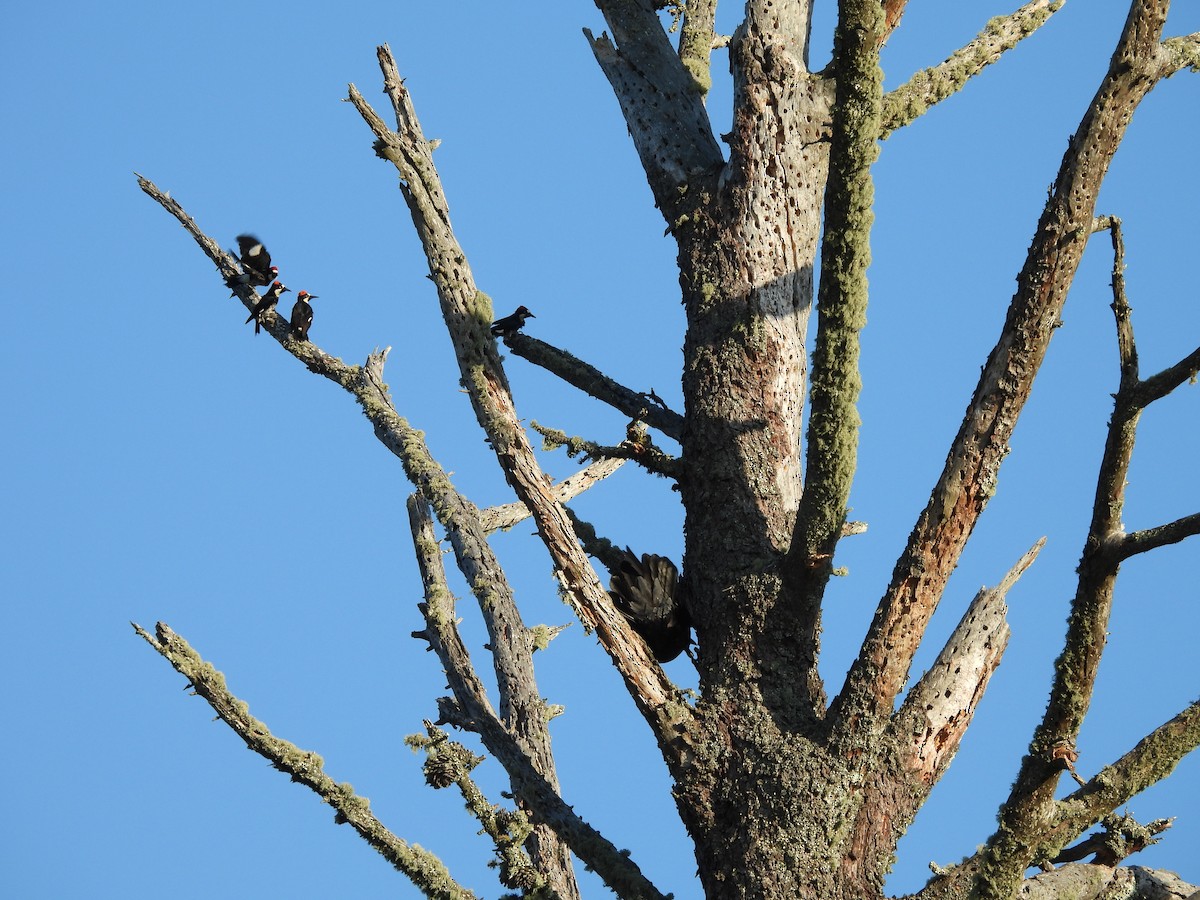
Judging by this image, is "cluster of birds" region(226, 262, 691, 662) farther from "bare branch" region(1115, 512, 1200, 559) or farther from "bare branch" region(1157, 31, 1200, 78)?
"bare branch" region(1157, 31, 1200, 78)

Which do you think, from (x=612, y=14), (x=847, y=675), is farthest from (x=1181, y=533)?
(x=612, y=14)

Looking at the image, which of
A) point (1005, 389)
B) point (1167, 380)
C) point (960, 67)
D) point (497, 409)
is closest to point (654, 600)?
point (497, 409)

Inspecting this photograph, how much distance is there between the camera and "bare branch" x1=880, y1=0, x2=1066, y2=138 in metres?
4.57

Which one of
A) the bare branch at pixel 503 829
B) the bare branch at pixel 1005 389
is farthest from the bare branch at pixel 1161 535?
the bare branch at pixel 503 829

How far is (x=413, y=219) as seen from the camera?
4.28 meters

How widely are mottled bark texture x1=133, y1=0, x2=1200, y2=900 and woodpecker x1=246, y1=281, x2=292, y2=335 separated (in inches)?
106

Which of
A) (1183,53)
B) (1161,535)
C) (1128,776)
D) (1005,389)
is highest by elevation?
(1183,53)

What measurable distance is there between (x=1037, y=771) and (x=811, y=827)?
72 cm

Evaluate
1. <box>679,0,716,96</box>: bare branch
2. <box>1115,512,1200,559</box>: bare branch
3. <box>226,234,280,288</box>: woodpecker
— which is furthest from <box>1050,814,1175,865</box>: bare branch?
<box>226,234,280,288</box>: woodpecker

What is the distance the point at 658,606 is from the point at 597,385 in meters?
0.99

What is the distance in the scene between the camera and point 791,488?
4.22m

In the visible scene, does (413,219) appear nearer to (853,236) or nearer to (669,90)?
(669,90)

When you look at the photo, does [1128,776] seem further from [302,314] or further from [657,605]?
[302,314]

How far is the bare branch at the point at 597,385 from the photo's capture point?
4.57m
